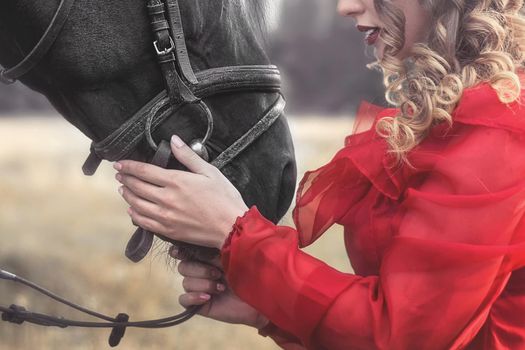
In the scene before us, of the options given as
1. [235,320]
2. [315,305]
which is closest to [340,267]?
[235,320]

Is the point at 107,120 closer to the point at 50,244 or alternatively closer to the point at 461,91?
the point at 461,91

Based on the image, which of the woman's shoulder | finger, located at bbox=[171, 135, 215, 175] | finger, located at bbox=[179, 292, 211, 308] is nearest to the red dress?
the woman's shoulder

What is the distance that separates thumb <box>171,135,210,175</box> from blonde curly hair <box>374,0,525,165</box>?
0.37 meters

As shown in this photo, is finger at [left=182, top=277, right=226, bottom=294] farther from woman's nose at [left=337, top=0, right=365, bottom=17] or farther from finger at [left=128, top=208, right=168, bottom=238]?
woman's nose at [left=337, top=0, right=365, bottom=17]

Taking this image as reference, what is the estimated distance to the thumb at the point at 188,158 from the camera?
1681 mm

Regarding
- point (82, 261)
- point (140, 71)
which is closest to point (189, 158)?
point (140, 71)

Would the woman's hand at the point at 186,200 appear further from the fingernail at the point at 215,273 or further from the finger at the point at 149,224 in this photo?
the fingernail at the point at 215,273

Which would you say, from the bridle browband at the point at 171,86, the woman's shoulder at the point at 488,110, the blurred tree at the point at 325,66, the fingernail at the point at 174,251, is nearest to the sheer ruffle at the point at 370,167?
the woman's shoulder at the point at 488,110

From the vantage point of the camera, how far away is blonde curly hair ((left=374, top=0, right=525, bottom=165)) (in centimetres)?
159

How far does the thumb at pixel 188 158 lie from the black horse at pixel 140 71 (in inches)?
2.2

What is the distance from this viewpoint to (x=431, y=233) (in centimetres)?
152

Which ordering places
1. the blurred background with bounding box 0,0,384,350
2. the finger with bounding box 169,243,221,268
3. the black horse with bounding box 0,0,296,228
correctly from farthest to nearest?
1. the blurred background with bounding box 0,0,384,350
2. the finger with bounding box 169,243,221,268
3. the black horse with bounding box 0,0,296,228

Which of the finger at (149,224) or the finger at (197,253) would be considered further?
the finger at (197,253)

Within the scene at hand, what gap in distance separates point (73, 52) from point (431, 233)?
0.80 meters
